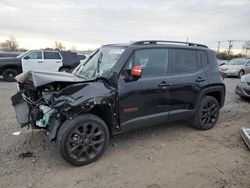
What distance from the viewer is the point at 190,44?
5418mm

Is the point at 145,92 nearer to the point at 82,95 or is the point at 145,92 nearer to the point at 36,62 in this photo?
the point at 82,95

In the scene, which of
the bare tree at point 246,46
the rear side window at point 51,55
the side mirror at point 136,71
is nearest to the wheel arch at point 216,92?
the side mirror at point 136,71

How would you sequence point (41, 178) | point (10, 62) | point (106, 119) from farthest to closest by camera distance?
point (10, 62), point (106, 119), point (41, 178)

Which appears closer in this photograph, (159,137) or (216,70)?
(159,137)

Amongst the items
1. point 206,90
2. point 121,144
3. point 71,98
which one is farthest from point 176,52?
point 71,98

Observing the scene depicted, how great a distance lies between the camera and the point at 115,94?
13.3 ft

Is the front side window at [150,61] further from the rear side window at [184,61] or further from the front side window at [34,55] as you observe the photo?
the front side window at [34,55]

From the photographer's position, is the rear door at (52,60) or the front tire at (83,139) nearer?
the front tire at (83,139)

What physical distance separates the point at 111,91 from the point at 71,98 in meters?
0.67

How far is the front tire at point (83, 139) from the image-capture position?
145 inches

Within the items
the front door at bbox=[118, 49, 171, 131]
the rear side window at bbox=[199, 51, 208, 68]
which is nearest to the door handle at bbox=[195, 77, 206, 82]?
the rear side window at bbox=[199, 51, 208, 68]

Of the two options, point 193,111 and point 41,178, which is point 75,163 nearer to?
point 41,178

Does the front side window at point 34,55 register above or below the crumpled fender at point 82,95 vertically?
below

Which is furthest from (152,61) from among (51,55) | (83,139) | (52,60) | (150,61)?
(51,55)
